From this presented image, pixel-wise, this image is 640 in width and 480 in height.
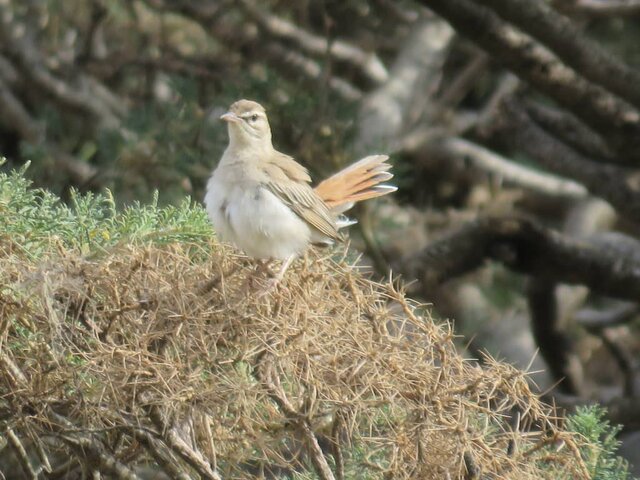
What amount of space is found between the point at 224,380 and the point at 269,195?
169cm

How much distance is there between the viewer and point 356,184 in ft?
16.9

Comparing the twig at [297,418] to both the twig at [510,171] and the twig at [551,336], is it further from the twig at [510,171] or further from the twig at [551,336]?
the twig at [510,171]

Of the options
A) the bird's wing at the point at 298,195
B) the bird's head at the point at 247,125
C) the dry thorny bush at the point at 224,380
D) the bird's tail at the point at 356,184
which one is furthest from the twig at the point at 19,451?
the bird's tail at the point at 356,184

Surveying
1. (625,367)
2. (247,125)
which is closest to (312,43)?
(625,367)

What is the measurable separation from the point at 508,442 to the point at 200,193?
3.94 m

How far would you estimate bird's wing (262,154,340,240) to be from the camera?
470 centimetres

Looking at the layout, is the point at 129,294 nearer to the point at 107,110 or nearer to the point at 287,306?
the point at 287,306

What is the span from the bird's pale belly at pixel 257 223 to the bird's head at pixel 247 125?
1.23 ft

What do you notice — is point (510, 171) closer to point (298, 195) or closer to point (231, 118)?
point (231, 118)

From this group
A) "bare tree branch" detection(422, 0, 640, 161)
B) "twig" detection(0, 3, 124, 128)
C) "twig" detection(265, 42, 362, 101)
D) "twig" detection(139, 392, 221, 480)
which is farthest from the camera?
"twig" detection(265, 42, 362, 101)

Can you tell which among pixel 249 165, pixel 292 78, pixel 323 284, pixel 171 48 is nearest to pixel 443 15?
pixel 249 165

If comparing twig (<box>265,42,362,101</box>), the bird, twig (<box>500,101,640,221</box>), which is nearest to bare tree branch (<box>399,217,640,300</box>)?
twig (<box>500,101,640,221</box>)

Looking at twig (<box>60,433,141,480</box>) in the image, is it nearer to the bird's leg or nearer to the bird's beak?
the bird's leg

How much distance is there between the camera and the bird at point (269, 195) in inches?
168
